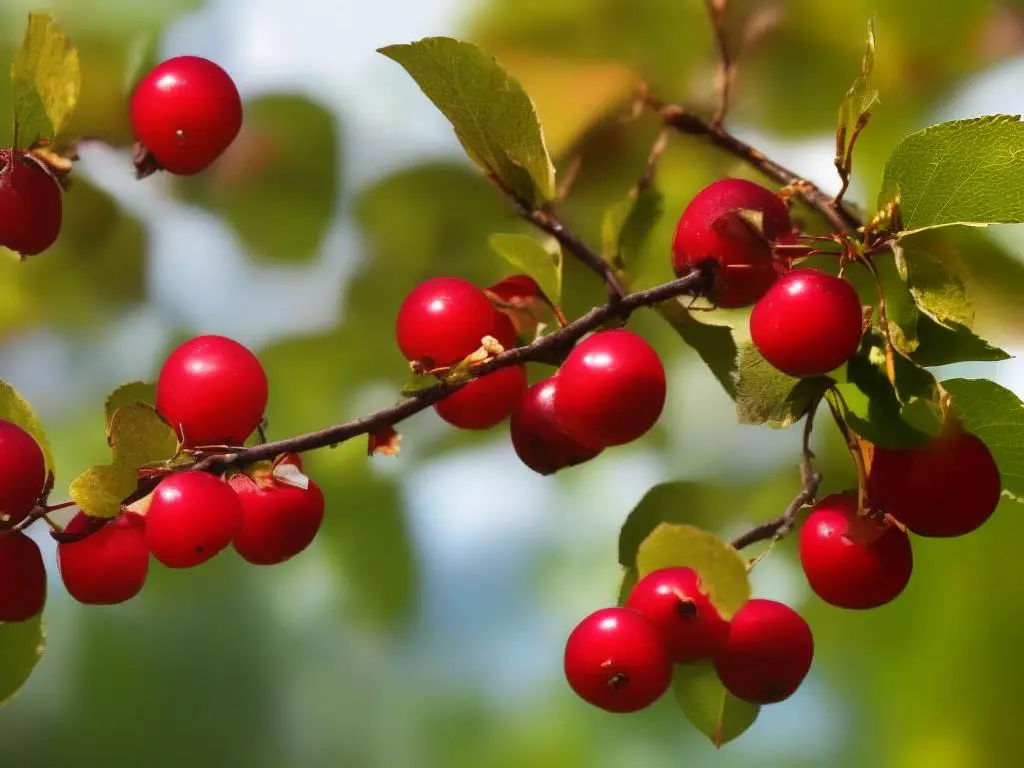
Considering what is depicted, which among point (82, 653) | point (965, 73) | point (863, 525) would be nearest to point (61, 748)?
point (82, 653)

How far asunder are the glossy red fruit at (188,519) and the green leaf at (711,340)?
0.48 ft

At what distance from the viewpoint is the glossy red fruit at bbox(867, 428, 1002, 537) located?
0.29 metres

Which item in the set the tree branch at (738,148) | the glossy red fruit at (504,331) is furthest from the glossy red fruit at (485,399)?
the tree branch at (738,148)

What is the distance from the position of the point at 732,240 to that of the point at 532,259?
7 cm

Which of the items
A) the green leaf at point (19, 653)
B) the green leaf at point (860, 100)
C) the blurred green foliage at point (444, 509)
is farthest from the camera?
the blurred green foliage at point (444, 509)

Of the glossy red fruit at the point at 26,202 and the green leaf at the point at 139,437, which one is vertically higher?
the glossy red fruit at the point at 26,202

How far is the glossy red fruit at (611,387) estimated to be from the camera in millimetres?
288

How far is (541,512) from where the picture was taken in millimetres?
591

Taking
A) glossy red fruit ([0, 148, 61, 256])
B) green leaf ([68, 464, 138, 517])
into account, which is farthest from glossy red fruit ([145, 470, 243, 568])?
glossy red fruit ([0, 148, 61, 256])

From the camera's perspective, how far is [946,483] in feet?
0.96

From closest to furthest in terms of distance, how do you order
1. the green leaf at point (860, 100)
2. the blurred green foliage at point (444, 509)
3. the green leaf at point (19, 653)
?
the green leaf at point (860, 100) < the green leaf at point (19, 653) < the blurred green foliage at point (444, 509)

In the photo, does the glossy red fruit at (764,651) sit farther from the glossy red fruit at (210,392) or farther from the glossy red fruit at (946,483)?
the glossy red fruit at (210,392)

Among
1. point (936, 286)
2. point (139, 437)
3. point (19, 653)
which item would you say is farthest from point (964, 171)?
point (19, 653)

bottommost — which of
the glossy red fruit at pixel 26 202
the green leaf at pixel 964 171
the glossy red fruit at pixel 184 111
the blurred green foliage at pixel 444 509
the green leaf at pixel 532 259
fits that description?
the blurred green foliage at pixel 444 509
